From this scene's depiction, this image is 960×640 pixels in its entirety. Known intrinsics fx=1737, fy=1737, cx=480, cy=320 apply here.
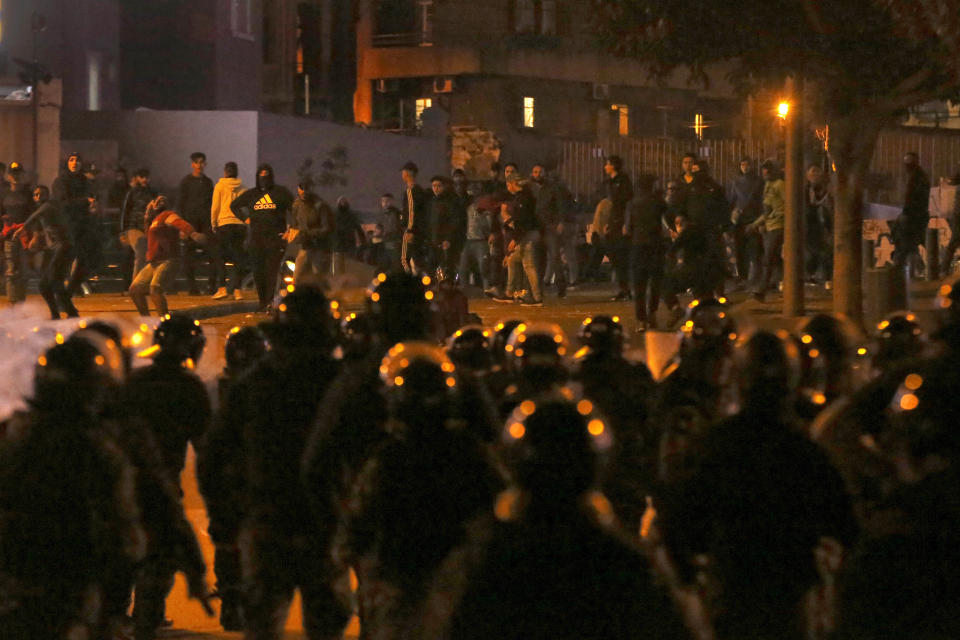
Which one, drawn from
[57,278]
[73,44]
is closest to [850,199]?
[57,278]

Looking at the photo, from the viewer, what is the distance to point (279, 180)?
31.5 m

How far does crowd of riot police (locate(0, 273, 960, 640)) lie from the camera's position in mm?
3625

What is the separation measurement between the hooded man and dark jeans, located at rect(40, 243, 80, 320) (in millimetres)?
1949

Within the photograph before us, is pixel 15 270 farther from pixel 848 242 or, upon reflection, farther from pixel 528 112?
pixel 528 112

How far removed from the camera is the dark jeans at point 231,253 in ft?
67.0

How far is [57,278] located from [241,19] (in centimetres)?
2426

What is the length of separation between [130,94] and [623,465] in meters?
34.8

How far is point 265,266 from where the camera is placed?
1855 centimetres

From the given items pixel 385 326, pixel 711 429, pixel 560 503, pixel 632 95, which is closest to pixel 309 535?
pixel 385 326

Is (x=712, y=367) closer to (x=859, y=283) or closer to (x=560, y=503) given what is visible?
(x=560, y=503)

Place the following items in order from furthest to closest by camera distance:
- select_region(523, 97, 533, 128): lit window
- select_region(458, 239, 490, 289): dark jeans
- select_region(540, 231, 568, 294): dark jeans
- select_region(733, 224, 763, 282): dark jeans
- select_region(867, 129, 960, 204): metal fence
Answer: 1. select_region(523, 97, 533, 128): lit window
2. select_region(867, 129, 960, 204): metal fence
3. select_region(458, 239, 490, 289): dark jeans
4. select_region(540, 231, 568, 294): dark jeans
5. select_region(733, 224, 763, 282): dark jeans

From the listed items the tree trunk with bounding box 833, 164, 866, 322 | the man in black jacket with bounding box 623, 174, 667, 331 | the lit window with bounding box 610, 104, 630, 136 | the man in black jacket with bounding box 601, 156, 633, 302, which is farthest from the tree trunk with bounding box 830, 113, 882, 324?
the lit window with bounding box 610, 104, 630, 136

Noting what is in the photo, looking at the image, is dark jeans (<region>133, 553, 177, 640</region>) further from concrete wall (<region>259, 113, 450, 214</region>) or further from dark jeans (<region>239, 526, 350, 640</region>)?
concrete wall (<region>259, 113, 450, 214</region>)

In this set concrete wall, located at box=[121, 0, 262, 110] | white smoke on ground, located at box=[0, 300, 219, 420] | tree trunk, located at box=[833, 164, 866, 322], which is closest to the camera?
white smoke on ground, located at box=[0, 300, 219, 420]
